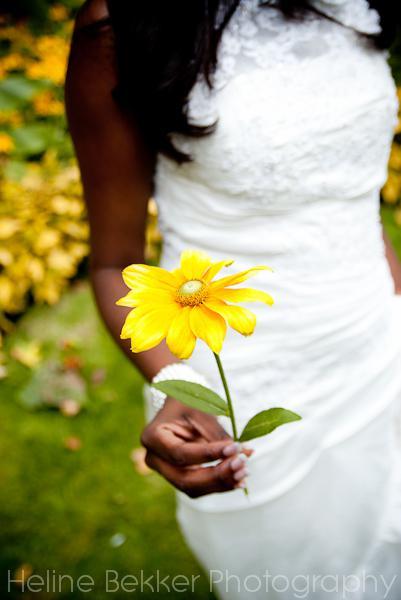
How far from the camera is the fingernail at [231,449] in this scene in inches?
28.6

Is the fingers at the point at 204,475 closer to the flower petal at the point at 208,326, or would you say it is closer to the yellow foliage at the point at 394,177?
the flower petal at the point at 208,326

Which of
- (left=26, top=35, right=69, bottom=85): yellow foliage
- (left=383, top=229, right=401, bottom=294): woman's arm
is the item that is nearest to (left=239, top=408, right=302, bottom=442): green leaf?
(left=383, top=229, right=401, bottom=294): woman's arm

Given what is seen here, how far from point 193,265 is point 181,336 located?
12 cm

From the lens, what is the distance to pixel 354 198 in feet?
3.71

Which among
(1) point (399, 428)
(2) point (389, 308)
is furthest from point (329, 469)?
(2) point (389, 308)

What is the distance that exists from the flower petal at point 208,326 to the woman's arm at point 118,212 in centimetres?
24

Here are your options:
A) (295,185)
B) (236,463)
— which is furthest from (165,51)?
(236,463)

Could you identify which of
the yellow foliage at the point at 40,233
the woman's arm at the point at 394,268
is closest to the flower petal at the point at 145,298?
the woman's arm at the point at 394,268

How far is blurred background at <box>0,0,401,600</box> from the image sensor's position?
85.8 inches

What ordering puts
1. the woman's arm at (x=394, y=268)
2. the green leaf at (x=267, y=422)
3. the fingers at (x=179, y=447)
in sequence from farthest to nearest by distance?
the woman's arm at (x=394, y=268)
the fingers at (x=179, y=447)
the green leaf at (x=267, y=422)

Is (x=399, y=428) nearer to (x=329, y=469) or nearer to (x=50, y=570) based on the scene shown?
(x=329, y=469)

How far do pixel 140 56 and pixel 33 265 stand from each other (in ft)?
7.25

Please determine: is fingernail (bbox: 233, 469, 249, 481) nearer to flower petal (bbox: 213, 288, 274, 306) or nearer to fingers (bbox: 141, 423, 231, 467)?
fingers (bbox: 141, 423, 231, 467)

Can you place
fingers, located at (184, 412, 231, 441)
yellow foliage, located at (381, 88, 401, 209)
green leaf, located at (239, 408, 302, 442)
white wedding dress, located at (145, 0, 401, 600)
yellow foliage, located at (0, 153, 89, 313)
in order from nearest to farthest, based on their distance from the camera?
green leaf, located at (239, 408, 302, 442) < fingers, located at (184, 412, 231, 441) < white wedding dress, located at (145, 0, 401, 600) < yellow foliage, located at (0, 153, 89, 313) < yellow foliage, located at (381, 88, 401, 209)
